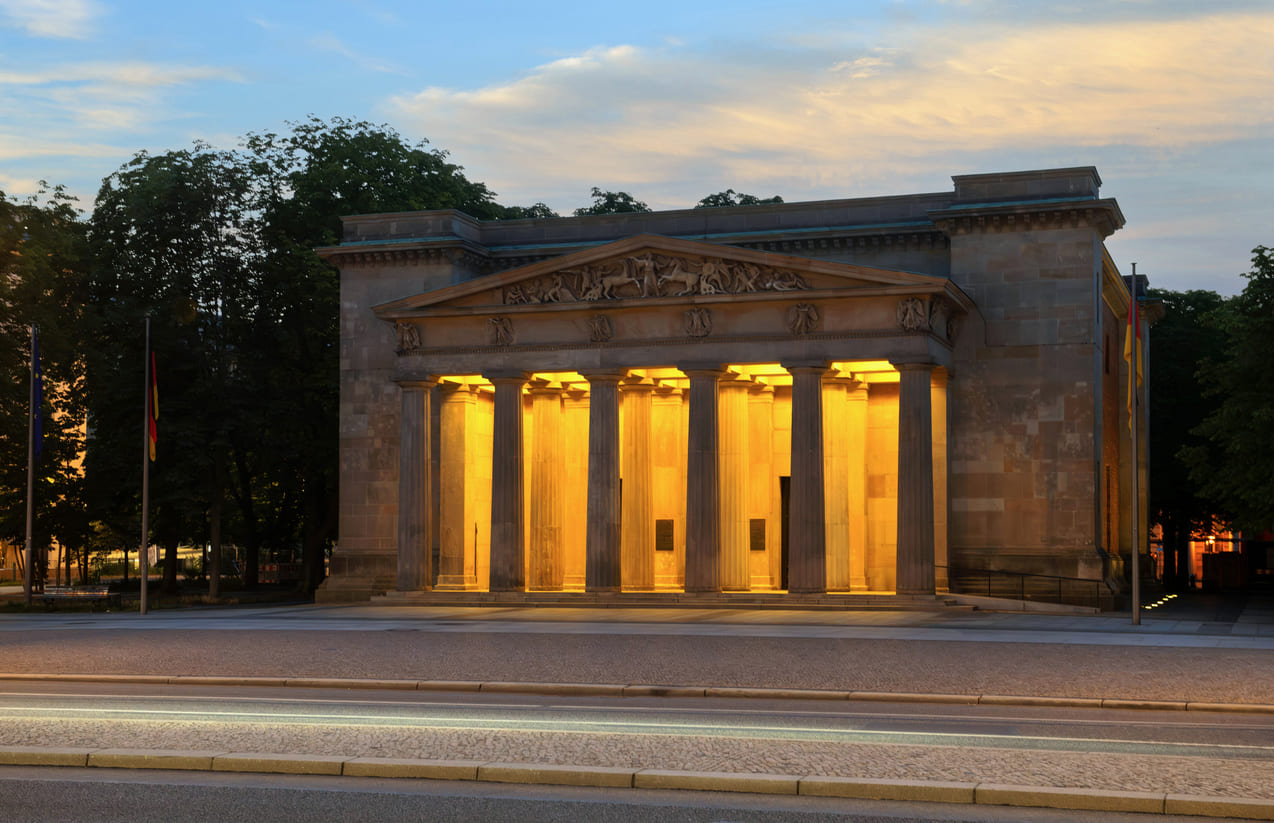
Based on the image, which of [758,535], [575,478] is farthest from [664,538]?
[575,478]

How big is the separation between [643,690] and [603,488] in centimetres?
2478

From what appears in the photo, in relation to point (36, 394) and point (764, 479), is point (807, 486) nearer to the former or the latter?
point (764, 479)

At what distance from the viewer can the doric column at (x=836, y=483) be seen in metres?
47.9

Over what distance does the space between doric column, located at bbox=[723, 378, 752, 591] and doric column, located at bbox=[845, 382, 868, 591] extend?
3.75 metres

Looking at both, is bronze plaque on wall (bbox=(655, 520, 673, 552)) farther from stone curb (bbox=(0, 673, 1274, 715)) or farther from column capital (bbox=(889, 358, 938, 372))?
stone curb (bbox=(0, 673, 1274, 715))

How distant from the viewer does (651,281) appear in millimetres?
46969

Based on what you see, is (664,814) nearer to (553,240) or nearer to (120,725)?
(120,725)

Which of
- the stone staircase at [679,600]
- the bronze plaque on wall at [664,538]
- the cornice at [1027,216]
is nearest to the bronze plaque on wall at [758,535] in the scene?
the bronze plaque on wall at [664,538]

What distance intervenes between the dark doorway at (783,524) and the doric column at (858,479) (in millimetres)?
2622

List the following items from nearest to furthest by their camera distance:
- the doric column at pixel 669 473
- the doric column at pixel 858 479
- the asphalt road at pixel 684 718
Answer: the asphalt road at pixel 684 718, the doric column at pixel 858 479, the doric column at pixel 669 473

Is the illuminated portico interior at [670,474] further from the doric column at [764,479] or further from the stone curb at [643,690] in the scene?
the stone curb at [643,690]

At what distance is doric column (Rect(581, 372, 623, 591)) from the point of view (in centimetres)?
4669

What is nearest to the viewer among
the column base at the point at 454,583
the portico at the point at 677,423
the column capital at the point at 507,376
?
the portico at the point at 677,423

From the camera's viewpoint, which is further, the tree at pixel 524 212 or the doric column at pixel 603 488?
the tree at pixel 524 212
